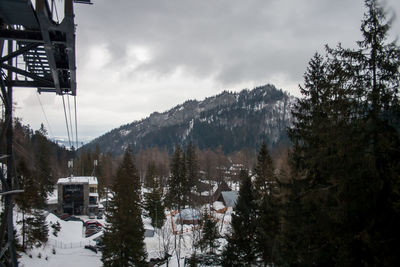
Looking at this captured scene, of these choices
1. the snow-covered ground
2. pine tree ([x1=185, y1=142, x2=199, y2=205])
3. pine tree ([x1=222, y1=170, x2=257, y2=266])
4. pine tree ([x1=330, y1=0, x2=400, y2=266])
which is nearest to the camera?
pine tree ([x1=330, y1=0, x2=400, y2=266])

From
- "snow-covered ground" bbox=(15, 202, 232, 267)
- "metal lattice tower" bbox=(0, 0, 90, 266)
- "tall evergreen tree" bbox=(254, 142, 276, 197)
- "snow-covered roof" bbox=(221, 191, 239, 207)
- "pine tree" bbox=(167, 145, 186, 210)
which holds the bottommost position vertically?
"snow-covered ground" bbox=(15, 202, 232, 267)

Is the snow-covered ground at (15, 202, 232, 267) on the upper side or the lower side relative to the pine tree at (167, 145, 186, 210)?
lower

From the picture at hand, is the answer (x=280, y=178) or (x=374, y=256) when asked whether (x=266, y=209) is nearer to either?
(x=280, y=178)

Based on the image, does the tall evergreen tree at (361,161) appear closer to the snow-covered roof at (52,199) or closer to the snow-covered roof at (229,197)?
the snow-covered roof at (229,197)

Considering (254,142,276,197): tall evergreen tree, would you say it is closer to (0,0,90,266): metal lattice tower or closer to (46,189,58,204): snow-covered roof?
(0,0,90,266): metal lattice tower

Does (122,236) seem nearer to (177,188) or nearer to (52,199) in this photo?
(177,188)

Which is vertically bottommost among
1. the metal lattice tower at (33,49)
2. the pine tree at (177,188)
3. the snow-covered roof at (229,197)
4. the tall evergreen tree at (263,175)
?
the snow-covered roof at (229,197)

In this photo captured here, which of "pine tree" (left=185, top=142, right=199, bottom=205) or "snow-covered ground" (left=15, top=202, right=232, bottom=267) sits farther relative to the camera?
"pine tree" (left=185, top=142, right=199, bottom=205)

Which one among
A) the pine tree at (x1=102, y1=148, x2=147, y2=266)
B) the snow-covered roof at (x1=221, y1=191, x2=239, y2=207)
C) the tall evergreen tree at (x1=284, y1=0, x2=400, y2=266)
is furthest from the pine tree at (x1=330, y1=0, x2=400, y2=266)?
the snow-covered roof at (x1=221, y1=191, x2=239, y2=207)

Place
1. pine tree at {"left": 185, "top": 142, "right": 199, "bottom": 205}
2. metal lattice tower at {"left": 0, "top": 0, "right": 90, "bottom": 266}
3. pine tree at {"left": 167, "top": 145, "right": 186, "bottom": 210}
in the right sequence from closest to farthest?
metal lattice tower at {"left": 0, "top": 0, "right": 90, "bottom": 266}, pine tree at {"left": 167, "top": 145, "right": 186, "bottom": 210}, pine tree at {"left": 185, "top": 142, "right": 199, "bottom": 205}

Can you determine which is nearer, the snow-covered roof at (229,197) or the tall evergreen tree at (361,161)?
the tall evergreen tree at (361,161)

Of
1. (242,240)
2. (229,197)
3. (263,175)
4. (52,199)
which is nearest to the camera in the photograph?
(242,240)

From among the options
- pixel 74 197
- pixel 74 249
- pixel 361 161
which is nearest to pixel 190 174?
pixel 74 197

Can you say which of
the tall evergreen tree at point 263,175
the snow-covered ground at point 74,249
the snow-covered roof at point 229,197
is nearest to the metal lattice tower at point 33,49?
the snow-covered ground at point 74,249
